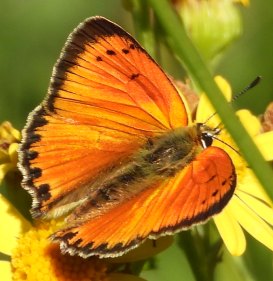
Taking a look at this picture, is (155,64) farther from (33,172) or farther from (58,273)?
(58,273)

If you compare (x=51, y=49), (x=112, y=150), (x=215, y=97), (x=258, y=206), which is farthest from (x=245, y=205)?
(x=51, y=49)

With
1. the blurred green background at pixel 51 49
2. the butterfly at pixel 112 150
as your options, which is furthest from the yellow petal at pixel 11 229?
the blurred green background at pixel 51 49

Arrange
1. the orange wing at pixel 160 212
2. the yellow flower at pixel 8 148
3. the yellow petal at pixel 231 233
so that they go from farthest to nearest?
1. the yellow flower at pixel 8 148
2. the yellow petal at pixel 231 233
3. the orange wing at pixel 160 212

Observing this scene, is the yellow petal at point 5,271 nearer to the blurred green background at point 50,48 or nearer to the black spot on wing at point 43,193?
the black spot on wing at point 43,193

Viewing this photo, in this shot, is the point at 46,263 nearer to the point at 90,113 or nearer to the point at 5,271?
the point at 5,271

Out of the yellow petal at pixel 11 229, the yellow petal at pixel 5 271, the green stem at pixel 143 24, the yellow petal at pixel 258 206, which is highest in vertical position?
the green stem at pixel 143 24

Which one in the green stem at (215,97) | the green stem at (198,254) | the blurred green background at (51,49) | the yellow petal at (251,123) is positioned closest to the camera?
the green stem at (215,97)

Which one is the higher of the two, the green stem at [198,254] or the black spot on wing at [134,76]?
the black spot on wing at [134,76]
